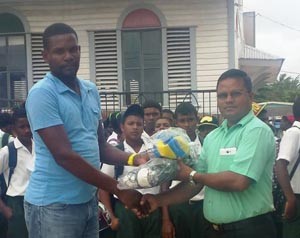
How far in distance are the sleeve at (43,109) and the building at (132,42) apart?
8.54 metres

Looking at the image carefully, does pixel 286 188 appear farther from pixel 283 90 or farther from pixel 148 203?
pixel 283 90

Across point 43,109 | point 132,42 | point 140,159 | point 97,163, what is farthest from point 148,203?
point 132,42

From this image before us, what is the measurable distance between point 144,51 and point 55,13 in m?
2.12

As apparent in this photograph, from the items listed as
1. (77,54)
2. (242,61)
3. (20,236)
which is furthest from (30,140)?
(242,61)

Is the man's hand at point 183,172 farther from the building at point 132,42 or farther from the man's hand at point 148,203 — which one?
the building at point 132,42

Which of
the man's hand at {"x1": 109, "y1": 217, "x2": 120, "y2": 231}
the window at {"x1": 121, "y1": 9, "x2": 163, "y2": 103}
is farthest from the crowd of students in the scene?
the window at {"x1": 121, "y1": 9, "x2": 163, "y2": 103}

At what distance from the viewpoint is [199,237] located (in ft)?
16.6

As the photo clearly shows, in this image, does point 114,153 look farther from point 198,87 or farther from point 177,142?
point 198,87

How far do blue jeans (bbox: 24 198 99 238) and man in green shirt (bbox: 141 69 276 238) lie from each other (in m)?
0.42

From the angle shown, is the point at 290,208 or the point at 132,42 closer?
the point at 290,208

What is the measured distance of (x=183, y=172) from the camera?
3.23 m

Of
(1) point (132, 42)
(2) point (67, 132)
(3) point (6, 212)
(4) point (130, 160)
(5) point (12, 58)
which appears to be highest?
(1) point (132, 42)

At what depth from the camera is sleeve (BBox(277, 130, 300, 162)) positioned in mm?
4887

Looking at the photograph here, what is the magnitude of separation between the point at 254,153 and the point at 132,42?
9.04 metres
